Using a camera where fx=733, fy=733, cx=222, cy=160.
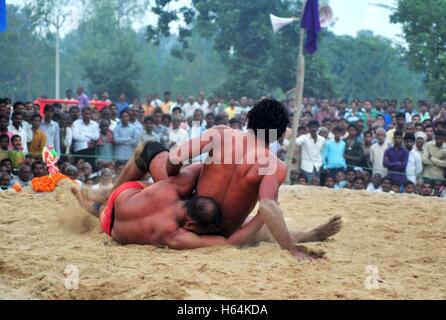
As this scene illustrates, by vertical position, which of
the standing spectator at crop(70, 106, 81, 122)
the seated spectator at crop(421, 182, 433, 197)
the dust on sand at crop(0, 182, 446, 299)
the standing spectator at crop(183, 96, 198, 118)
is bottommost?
the seated spectator at crop(421, 182, 433, 197)

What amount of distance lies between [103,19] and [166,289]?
91.9ft

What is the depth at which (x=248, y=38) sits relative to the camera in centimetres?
2284

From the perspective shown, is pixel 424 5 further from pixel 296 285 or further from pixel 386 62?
pixel 386 62

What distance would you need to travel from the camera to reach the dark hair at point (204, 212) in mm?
5289

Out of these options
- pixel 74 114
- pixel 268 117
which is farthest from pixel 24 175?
pixel 268 117

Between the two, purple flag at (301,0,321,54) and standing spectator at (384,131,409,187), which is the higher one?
purple flag at (301,0,321,54)

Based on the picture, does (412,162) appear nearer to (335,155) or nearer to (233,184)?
(335,155)

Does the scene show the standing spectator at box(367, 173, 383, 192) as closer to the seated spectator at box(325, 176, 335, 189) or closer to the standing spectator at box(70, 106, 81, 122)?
the seated spectator at box(325, 176, 335, 189)

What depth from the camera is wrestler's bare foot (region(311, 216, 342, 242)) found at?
18.8 ft

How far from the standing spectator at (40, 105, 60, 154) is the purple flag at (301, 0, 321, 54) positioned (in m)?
4.23

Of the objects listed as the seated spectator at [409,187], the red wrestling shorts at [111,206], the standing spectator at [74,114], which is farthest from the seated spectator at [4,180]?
the seated spectator at [409,187]

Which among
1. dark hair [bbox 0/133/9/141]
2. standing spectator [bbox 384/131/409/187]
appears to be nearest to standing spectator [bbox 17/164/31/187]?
dark hair [bbox 0/133/9/141]

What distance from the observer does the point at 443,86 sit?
16.3 meters
